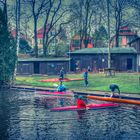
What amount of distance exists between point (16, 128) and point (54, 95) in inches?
697

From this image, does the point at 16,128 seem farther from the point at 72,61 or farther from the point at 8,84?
the point at 72,61

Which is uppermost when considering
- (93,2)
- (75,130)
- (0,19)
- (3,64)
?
(93,2)

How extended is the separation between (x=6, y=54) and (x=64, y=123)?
2658 centimetres

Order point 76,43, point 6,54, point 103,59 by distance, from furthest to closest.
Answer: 1. point 76,43
2. point 103,59
3. point 6,54

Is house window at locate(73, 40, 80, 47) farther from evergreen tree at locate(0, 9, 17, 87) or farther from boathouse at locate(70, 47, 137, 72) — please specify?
evergreen tree at locate(0, 9, 17, 87)

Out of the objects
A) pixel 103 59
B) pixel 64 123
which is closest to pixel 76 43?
pixel 103 59

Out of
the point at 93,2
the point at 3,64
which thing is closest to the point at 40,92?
the point at 3,64

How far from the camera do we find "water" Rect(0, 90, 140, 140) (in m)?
22.9

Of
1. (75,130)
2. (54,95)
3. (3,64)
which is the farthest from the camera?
(3,64)

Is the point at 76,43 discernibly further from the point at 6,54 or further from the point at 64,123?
the point at 64,123

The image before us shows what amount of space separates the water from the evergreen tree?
1444cm

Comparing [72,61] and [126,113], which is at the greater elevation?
[72,61]

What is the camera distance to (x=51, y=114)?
30.2 m

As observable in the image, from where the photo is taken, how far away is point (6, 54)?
167 feet
